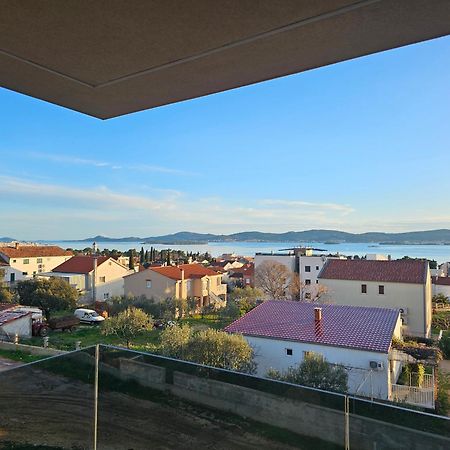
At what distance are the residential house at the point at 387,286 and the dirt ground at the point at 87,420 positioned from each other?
51.5ft

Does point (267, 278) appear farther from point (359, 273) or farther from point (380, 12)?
point (380, 12)

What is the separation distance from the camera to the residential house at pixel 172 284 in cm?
1842

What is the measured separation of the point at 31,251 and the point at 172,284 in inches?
448

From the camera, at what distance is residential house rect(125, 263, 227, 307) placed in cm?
1842

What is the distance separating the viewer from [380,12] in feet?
2.80

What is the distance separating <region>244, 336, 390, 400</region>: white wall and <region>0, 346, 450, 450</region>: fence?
647 centimetres

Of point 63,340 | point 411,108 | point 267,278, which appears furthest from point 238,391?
point 267,278

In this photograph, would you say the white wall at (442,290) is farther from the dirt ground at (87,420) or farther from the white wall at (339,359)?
the dirt ground at (87,420)

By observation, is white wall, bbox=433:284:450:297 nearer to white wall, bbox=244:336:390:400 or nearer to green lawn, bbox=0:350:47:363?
white wall, bbox=244:336:390:400

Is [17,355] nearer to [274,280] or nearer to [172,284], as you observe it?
[172,284]

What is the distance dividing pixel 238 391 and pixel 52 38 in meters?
1.25

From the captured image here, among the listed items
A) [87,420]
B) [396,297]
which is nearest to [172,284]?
[396,297]

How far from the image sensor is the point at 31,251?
2445cm

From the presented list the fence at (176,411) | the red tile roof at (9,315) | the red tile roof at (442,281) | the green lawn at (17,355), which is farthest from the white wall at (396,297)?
the fence at (176,411)
